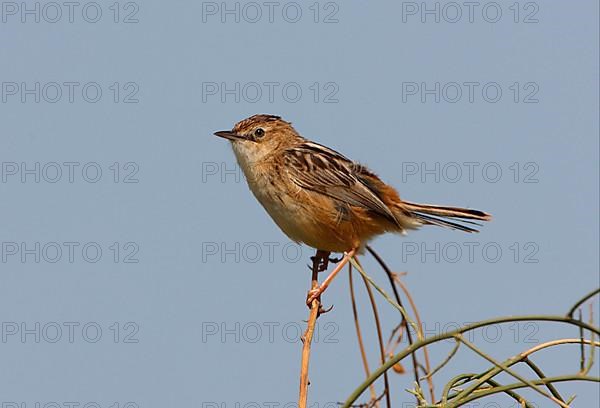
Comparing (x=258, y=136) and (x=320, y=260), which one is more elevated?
(x=258, y=136)

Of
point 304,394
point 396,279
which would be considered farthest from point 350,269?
point 304,394

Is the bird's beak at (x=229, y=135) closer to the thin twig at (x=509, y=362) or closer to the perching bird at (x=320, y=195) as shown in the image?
the perching bird at (x=320, y=195)

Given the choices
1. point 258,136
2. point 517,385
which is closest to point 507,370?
point 517,385

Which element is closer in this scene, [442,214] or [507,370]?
[507,370]

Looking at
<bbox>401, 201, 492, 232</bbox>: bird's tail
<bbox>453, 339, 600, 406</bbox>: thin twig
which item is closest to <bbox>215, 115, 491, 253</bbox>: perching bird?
<bbox>401, 201, 492, 232</bbox>: bird's tail

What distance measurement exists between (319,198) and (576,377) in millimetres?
4103

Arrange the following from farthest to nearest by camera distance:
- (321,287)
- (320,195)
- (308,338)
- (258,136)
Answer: (258,136), (320,195), (321,287), (308,338)

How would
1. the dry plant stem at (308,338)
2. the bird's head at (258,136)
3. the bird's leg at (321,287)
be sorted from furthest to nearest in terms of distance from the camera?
the bird's head at (258,136), the bird's leg at (321,287), the dry plant stem at (308,338)

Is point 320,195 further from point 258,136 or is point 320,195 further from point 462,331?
point 462,331

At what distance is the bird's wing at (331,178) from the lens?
6566 mm

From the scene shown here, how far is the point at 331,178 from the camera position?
670 centimetres

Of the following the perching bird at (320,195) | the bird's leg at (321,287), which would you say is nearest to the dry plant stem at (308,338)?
the bird's leg at (321,287)

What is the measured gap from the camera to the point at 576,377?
98.1 inches

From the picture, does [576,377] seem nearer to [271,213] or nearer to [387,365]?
[387,365]
